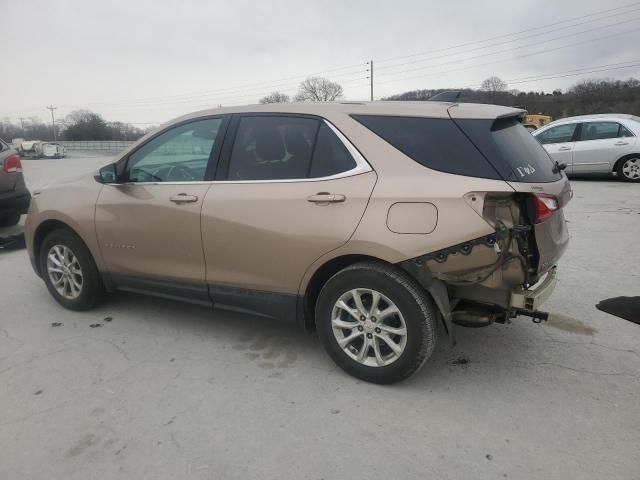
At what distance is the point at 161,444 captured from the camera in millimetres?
2500

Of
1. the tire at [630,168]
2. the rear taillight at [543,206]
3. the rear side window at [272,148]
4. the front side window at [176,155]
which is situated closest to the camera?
the rear taillight at [543,206]

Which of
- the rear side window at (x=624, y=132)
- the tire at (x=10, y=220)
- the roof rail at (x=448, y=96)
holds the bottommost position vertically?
the tire at (x=10, y=220)

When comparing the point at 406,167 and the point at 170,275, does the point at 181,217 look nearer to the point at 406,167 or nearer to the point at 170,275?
the point at 170,275

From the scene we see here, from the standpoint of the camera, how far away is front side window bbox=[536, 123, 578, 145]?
39.3 ft

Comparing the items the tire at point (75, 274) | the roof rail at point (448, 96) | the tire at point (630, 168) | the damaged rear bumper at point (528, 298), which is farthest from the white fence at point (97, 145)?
the damaged rear bumper at point (528, 298)

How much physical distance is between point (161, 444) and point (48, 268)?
261 cm

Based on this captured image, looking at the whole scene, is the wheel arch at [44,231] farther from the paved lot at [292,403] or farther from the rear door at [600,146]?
the rear door at [600,146]

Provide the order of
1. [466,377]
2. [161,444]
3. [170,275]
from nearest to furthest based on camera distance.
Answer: [161,444], [466,377], [170,275]

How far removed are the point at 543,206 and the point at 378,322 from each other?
115 centimetres

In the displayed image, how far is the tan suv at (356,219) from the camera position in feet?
8.88

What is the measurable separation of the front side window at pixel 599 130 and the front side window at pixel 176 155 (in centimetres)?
1101

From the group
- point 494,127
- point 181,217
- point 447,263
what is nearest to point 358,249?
point 447,263

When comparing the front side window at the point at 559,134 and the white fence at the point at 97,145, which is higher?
the white fence at the point at 97,145

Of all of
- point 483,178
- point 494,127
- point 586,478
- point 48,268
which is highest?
point 494,127
